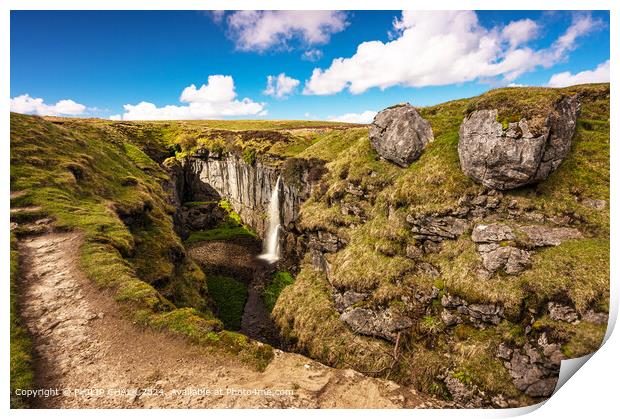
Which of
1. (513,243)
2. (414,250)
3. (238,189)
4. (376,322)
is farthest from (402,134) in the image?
(238,189)

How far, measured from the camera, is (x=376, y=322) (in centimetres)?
2311

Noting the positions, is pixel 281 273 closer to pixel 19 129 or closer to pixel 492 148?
pixel 492 148

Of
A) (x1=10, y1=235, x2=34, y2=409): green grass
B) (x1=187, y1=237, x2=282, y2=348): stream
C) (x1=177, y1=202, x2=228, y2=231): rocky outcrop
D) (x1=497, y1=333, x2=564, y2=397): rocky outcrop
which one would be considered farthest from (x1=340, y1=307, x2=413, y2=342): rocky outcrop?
(x1=177, y1=202, x2=228, y2=231): rocky outcrop

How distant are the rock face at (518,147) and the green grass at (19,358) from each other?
27801 mm

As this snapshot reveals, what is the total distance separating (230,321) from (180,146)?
65.2 metres

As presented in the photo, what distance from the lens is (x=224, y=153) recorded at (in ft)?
236

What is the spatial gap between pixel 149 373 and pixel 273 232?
130 feet

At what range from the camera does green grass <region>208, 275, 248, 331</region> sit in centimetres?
3180

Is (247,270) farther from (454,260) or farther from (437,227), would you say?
(454,260)

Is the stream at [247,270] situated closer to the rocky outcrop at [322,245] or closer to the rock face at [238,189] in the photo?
the rock face at [238,189]

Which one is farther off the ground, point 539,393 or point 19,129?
point 19,129

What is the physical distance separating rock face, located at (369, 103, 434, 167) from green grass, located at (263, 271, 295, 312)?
19.1 metres

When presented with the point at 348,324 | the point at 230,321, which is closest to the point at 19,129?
the point at 230,321

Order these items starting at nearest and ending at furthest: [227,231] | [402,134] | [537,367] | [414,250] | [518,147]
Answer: [537,367] < [518,147] < [414,250] < [402,134] < [227,231]
